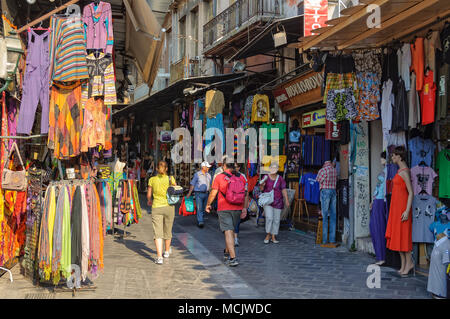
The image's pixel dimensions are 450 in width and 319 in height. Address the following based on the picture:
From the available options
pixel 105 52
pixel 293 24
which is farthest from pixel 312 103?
pixel 105 52

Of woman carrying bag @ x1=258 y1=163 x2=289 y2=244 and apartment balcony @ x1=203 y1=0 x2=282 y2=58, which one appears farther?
apartment balcony @ x1=203 y1=0 x2=282 y2=58

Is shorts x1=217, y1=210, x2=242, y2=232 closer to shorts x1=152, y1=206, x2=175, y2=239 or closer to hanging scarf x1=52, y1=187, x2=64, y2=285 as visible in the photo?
shorts x1=152, y1=206, x2=175, y2=239

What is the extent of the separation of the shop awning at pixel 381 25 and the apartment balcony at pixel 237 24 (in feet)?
19.4

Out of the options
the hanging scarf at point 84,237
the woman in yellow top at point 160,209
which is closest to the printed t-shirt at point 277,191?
the woman in yellow top at point 160,209

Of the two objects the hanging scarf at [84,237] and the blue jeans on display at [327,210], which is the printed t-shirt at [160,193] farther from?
the blue jeans on display at [327,210]

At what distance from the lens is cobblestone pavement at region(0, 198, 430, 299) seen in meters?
6.32

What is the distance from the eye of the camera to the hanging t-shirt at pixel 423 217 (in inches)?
281

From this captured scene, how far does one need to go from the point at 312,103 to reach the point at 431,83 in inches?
205

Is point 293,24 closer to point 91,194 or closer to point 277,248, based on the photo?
point 277,248

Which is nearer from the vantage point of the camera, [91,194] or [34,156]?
[91,194]

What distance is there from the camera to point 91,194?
21.1ft

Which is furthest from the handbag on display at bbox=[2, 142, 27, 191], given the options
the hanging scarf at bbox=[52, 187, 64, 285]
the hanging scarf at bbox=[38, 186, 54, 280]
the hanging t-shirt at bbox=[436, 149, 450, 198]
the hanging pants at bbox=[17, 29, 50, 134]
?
the hanging t-shirt at bbox=[436, 149, 450, 198]

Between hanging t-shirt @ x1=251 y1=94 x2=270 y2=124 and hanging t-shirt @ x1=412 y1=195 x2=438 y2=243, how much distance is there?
7.27 meters
